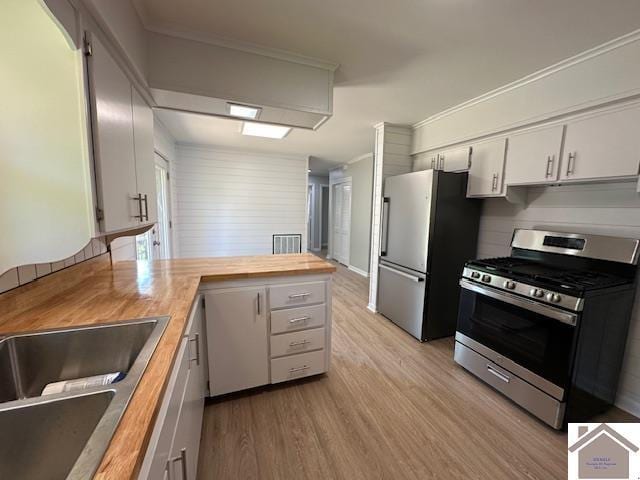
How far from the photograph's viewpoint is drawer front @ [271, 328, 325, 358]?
1956 millimetres

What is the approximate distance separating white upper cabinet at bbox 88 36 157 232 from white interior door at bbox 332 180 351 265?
4.96 metres

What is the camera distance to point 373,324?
3.23 m

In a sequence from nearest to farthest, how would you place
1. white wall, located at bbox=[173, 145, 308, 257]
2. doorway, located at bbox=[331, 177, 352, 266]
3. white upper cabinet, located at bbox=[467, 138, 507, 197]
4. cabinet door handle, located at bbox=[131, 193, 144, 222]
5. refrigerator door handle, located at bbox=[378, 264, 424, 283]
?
cabinet door handle, located at bbox=[131, 193, 144, 222] < white upper cabinet, located at bbox=[467, 138, 507, 197] < refrigerator door handle, located at bbox=[378, 264, 424, 283] < white wall, located at bbox=[173, 145, 308, 257] < doorway, located at bbox=[331, 177, 352, 266]

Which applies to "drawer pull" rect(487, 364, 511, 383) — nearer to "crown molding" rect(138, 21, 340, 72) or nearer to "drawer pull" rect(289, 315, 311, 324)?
"drawer pull" rect(289, 315, 311, 324)

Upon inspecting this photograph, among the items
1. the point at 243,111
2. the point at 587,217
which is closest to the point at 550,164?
the point at 587,217

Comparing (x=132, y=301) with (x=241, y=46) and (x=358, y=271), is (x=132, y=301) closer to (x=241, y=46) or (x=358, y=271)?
(x=241, y=46)

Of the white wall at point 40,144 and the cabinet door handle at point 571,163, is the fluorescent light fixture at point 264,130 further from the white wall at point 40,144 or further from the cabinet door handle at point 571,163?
the cabinet door handle at point 571,163

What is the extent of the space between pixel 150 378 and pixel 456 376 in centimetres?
235

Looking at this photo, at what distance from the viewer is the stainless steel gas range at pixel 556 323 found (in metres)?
1.62

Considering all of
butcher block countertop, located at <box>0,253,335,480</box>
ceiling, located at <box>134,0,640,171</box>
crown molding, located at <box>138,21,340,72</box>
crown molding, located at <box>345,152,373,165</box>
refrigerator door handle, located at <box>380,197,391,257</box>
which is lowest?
butcher block countertop, located at <box>0,253,335,480</box>

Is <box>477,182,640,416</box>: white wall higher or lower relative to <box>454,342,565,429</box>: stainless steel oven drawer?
higher

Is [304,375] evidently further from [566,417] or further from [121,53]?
[121,53]

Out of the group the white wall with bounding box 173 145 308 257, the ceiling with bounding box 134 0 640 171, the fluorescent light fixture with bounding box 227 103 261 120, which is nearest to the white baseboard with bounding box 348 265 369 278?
the white wall with bounding box 173 145 308 257

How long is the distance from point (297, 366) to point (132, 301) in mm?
1252
